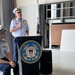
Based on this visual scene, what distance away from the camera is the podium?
2619mm

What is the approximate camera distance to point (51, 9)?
6.61 metres

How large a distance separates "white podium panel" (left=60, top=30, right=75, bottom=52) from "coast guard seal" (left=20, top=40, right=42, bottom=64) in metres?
3.23

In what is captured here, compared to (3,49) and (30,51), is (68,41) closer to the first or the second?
(30,51)

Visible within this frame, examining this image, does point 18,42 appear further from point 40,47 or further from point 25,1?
point 25,1

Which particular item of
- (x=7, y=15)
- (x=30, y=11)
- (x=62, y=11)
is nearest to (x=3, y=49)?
(x=7, y=15)

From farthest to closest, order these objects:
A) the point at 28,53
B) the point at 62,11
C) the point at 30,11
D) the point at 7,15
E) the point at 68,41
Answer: the point at 62,11, the point at 30,11, the point at 68,41, the point at 7,15, the point at 28,53

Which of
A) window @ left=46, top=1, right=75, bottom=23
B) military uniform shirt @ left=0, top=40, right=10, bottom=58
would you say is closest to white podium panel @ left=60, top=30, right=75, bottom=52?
window @ left=46, top=1, right=75, bottom=23

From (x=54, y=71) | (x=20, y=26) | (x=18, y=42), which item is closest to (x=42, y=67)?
(x=54, y=71)

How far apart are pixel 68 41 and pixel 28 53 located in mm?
3438

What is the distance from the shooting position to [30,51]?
2.67m

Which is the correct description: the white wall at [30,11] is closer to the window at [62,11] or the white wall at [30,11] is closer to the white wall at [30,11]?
the white wall at [30,11]

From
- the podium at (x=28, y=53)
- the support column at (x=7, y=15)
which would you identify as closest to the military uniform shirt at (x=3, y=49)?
the podium at (x=28, y=53)

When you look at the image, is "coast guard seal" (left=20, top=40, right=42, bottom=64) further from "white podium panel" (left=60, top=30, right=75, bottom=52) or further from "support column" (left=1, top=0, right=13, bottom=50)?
"white podium panel" (left=60, top=30, right=75, bottom=52)

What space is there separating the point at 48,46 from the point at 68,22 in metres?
1.35
